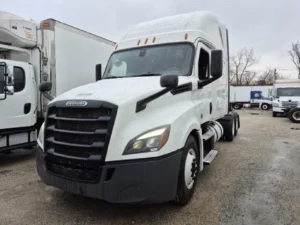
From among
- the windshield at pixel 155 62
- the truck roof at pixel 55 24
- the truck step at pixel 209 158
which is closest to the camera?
the windshield at pixel 155 62

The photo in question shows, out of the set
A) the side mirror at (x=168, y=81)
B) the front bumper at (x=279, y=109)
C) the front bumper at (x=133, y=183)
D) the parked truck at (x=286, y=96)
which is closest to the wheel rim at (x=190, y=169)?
the front bumper at (x=133, y=183)

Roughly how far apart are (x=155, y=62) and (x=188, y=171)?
1.97 metres

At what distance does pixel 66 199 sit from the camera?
13.2 ft

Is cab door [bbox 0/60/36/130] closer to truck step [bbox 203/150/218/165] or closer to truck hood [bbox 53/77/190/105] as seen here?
truck hood [bbox 53/77/190/105]

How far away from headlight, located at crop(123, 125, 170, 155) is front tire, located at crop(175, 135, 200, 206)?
56cm

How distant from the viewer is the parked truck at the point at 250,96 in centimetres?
3175

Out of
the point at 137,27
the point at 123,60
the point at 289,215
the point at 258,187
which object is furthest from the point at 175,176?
the point at 137,27

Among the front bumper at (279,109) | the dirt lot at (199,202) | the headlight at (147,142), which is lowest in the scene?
the dirt lot at (199,202)

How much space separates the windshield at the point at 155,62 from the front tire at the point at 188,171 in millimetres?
1233

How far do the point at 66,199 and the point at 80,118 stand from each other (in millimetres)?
1489

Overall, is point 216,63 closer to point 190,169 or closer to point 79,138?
point 190,169

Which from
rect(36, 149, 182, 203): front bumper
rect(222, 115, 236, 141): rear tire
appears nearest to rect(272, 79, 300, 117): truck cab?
rect(222, 115, 236, 141): rear tire

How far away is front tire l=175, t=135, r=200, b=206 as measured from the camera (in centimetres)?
355

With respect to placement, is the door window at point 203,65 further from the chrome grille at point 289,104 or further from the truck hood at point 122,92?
the chrome grille at point 289,104
